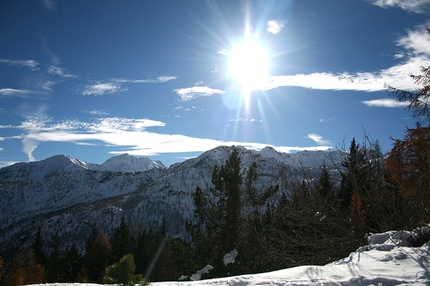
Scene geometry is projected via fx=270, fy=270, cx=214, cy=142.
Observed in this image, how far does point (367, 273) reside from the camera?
382cm

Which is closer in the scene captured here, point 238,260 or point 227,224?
point 238,260

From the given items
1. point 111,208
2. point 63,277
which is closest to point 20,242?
point 111,208

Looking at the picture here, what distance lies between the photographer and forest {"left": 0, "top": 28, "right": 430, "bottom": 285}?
6660 mm

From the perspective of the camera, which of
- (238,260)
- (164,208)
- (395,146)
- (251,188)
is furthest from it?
(164,208)

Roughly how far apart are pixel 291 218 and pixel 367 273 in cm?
539

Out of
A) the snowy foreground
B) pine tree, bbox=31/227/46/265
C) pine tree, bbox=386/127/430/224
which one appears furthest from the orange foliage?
pine tree, bbox=31/227/46/265

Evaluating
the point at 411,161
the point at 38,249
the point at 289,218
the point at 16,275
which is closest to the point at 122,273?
the point at 411,161

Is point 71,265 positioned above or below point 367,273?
below

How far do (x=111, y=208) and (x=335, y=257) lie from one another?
602 feet

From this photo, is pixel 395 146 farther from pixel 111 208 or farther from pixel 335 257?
pixel 111 208

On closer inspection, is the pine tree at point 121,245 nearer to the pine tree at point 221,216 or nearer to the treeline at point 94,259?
the treeline at point 94,259

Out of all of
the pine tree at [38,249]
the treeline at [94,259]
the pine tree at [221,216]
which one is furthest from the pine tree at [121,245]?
the pine tree at [221,216]

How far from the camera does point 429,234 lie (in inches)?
211

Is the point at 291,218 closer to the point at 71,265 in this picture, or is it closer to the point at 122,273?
the point at 122,273
